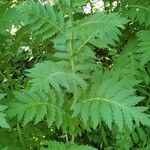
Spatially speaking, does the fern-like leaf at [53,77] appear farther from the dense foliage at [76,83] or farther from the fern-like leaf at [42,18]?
the fern-like leaf at [42,18]

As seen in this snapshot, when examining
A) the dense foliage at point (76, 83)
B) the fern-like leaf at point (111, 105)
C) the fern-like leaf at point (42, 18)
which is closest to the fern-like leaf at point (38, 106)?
the dense foliage at point (76, 83)

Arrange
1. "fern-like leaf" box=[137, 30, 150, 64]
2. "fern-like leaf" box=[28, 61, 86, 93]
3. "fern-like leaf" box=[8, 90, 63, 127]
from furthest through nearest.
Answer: "fern-like leaf" box=[137, 30, 150, 64]
"fern-like leaf" box=[8, 90, 63, 127]
"fern-like leaf" box=[28, 61, 86, 93]

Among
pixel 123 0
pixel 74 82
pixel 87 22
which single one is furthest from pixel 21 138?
pixel 123 0

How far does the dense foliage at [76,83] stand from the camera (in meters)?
2.76

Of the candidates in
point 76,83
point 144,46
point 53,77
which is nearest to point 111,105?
point 76,83

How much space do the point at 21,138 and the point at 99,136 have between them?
0.73 m

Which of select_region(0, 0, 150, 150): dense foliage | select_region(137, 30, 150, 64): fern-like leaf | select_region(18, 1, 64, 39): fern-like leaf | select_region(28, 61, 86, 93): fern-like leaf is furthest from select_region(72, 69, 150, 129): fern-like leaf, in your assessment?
select_region(137, 30, 150, 64): fern-like leaf

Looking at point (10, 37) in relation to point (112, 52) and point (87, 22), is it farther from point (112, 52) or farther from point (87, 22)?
point (87, 22)

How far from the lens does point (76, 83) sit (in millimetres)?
2896

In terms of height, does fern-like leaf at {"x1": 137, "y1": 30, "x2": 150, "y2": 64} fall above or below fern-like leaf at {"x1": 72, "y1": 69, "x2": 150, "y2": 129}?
above

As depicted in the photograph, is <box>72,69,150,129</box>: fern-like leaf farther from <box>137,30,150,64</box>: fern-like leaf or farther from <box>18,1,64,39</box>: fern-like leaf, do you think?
<box>137,30,150,64</box>: fern-like leaf

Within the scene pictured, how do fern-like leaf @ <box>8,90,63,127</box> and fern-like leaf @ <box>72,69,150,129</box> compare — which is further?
fern-like leaf @ <box>8,90,63,127</box>

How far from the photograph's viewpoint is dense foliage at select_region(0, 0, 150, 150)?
2758mm

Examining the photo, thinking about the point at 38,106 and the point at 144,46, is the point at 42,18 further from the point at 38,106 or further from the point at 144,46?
the point at 144,46
